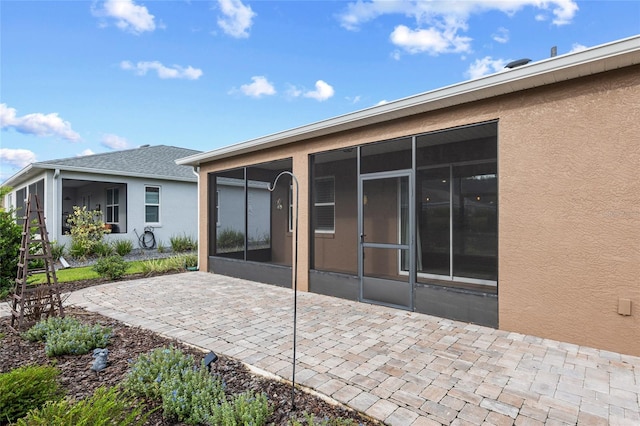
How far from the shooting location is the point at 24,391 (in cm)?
211

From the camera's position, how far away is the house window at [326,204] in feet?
26.1

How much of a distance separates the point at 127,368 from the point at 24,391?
2.91 ft

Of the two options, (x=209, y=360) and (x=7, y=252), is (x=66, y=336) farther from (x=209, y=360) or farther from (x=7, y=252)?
(x=7, y=252)

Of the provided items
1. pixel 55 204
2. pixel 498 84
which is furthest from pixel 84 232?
pixel 498 84

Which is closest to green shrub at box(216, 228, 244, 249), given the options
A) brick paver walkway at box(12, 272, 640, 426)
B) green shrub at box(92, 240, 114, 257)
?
green shrub at box(92, 240, 114, 257)

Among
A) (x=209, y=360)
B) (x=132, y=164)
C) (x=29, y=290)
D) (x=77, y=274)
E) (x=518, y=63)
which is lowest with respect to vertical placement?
(x=77, y=274)

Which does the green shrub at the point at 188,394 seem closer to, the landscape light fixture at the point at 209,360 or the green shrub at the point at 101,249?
the landscape light fixture at the point at 209,360

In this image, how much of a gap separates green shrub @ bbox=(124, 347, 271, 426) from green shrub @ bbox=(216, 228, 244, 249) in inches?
271

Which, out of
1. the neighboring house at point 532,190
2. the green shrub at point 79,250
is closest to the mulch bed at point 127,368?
the neighboring house at point 532,190

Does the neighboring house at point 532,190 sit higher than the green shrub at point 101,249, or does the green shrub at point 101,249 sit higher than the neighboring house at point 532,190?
the neighboring house at point 532,190

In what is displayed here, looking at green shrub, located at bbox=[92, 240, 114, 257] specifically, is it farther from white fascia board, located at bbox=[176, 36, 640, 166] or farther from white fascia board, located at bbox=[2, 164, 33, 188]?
white fascia board, located at bbox=[176, 36, 640, 166]

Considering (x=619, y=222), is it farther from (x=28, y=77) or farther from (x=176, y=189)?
(x=28, y=77)

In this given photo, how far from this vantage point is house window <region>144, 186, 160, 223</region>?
12.4 metres

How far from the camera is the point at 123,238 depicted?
38.5 ft
